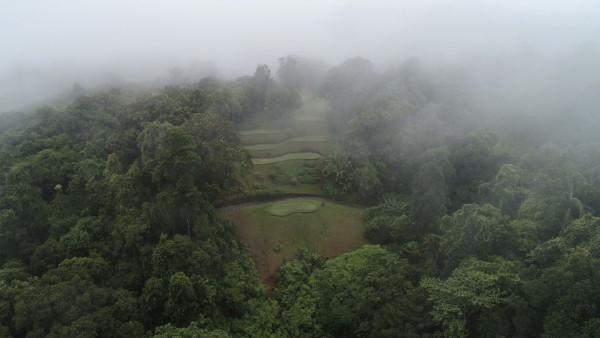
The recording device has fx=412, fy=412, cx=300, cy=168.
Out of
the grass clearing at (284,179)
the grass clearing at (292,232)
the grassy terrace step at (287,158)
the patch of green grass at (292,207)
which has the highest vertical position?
the grassy terrace step at (287,158)

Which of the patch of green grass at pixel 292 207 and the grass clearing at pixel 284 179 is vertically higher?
the grass clearing at pixel 284 179

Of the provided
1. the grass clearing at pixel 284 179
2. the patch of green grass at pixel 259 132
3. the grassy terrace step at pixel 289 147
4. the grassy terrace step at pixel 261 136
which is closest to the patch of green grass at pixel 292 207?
the grass clearing at pixel 284 179

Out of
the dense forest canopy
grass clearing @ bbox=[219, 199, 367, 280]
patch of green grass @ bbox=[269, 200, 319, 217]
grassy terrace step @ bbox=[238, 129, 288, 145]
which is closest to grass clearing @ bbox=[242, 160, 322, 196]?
→ the dense forest canopy

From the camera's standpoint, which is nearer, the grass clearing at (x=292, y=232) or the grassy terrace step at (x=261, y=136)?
the grass clearing at (x=292, y=232)

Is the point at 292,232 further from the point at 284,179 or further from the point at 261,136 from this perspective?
the point at 261,136

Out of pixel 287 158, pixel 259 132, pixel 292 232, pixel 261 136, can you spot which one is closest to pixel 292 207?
pixel 292 232

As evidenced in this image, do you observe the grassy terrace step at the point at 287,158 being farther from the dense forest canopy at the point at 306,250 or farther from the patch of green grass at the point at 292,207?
the patch of green grass at the point at 292,207

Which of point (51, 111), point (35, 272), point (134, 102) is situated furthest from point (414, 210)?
point (51, 111)
